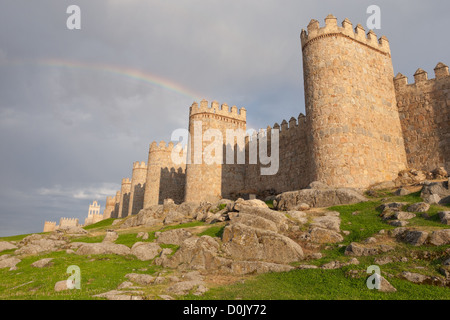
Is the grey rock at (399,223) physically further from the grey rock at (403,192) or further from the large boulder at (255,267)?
the large boulder at (255,267)

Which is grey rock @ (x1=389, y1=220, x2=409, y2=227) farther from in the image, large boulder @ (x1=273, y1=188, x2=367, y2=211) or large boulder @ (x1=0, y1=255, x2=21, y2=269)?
large boulder @ (x1=0, y1=255, x2=21, y2=269)

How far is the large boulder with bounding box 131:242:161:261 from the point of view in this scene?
14873mm

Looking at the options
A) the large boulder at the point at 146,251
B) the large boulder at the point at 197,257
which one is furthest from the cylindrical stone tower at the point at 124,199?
the large boulder at the point at 197,257

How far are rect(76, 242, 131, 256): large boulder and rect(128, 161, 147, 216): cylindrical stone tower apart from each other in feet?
121

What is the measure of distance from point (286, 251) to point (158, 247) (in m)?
6.98

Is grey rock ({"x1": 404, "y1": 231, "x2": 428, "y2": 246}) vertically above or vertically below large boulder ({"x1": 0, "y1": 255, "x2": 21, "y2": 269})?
above

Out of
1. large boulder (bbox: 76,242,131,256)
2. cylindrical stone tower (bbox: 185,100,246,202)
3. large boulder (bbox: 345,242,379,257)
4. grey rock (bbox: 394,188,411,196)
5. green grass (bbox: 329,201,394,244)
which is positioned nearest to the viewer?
large boulder (bbox: 345,242,379,257)

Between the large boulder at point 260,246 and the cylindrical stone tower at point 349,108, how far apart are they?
10701 mm

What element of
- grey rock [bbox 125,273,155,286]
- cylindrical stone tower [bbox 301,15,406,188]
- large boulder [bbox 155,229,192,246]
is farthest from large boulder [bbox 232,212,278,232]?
cylindrical stone tower [bbox 301,15,406,188]

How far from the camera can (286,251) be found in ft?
40.8

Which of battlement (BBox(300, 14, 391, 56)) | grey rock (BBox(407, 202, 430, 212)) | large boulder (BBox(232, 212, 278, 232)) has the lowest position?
large boulder (BBox(232, 212, 278, 232))

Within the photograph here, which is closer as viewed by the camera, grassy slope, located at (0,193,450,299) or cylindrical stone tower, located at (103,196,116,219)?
grassy slope, located at (0,193,450,299)
